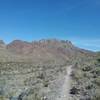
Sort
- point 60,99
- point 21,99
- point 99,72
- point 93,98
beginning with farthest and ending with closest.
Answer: point 99,72
point 21,99
point 60,99
point 93,98

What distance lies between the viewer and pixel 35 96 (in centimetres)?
2008

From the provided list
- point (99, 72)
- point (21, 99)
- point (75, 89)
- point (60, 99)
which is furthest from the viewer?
point (99, 72)

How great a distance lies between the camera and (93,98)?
A: 57.5 ft

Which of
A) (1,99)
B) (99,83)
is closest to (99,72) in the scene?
(99,83)

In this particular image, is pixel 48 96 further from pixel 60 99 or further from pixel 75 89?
pixel 75 89

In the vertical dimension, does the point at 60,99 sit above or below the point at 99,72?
below

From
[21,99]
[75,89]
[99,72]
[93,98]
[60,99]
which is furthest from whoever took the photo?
[99,72]

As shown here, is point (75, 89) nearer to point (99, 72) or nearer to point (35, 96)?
point (35, 96)

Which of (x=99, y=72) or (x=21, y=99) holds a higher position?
(x=99, y=72)

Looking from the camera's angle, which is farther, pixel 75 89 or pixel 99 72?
pixel 99 72

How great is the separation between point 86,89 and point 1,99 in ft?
23.1

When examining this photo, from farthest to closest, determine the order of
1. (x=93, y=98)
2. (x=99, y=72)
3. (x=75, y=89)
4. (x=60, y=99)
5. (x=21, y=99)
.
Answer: (x=99, y=72), (x=75, y=89), (x=21, y=99), (x=60, y=99), (x=93, y=98)

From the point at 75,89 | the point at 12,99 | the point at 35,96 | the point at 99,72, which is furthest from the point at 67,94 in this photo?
the point at 99,72

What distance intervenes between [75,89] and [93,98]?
5.04 metres
